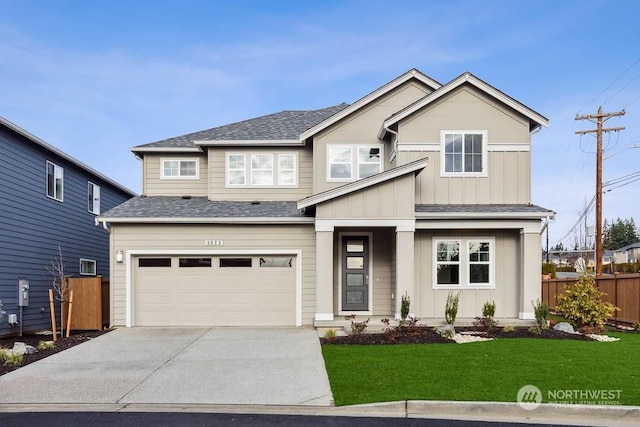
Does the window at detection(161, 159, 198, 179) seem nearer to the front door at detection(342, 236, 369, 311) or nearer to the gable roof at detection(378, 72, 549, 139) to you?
the front door at detection(342, 236, 369, 311)

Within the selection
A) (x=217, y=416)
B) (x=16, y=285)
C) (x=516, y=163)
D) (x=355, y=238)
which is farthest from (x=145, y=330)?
(x=516, y=163)

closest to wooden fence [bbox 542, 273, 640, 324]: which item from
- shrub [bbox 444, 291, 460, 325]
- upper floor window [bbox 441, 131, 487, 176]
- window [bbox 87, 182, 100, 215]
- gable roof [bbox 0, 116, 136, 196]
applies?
shrub [bbox 444, 291, 460, 325]

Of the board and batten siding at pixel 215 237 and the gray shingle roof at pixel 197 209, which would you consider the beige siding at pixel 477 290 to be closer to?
the board and batten siding at pixel 215 237

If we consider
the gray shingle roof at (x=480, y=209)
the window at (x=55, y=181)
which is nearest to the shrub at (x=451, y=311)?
the gray shingle roof at (x=480, y=209)

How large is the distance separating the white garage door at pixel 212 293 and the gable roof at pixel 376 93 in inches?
167

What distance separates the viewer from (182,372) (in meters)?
8.77

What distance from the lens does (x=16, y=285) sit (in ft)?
49.3

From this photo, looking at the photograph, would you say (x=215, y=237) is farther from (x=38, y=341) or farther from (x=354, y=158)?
(x=38, y=341)

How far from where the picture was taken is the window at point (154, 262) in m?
14.5

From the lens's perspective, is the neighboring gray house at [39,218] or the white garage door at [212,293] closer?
the white garage door at [212,293]

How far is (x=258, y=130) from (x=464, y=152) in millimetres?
7140

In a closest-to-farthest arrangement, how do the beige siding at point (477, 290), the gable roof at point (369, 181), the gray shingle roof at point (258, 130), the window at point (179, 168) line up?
the gable roof at point (369, 181), the beige siding at point (477, 290), the gray shingle roof at point (258, 130), the window at point (179, 168)

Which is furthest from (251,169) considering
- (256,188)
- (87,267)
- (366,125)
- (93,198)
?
(87,267)

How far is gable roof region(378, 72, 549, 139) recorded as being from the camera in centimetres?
1430
